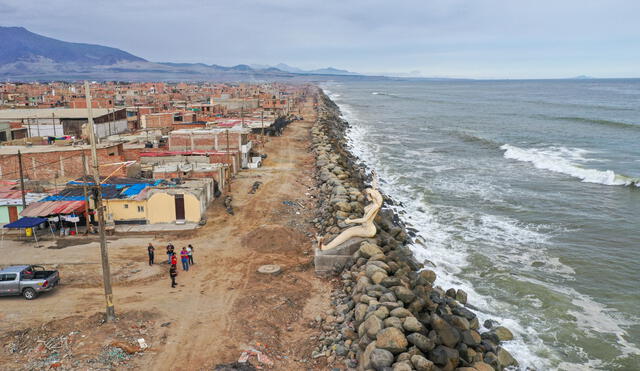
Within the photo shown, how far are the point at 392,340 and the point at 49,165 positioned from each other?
86.3 ft

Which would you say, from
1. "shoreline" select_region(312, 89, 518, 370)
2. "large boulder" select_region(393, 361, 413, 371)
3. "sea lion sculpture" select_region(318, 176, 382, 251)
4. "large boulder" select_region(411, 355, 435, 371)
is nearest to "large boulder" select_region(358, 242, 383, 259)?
"shoreline" select_region(312, 89, 518, 370)

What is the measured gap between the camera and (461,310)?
14.4 metres

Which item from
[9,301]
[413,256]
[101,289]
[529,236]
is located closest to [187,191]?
[101,289]

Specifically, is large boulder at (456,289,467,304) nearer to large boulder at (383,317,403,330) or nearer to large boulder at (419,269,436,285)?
large boulder at (419,269,436,285)

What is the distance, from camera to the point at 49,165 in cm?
2903

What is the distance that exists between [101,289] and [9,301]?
8.05 ft

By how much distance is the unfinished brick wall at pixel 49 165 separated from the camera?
28.8 m

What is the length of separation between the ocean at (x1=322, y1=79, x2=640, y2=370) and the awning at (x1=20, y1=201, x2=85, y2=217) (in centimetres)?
1445

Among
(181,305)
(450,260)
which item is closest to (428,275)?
(450,260)

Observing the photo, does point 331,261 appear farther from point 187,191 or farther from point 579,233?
point 579,233

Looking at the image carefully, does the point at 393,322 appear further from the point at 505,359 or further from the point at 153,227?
the point at 153,227

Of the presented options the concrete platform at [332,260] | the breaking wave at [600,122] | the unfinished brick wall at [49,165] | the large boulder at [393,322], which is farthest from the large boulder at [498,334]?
the breaking wave at [600,122]

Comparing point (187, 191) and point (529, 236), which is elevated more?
point (187, 191)

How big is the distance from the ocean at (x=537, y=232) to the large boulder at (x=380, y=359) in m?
4.57
